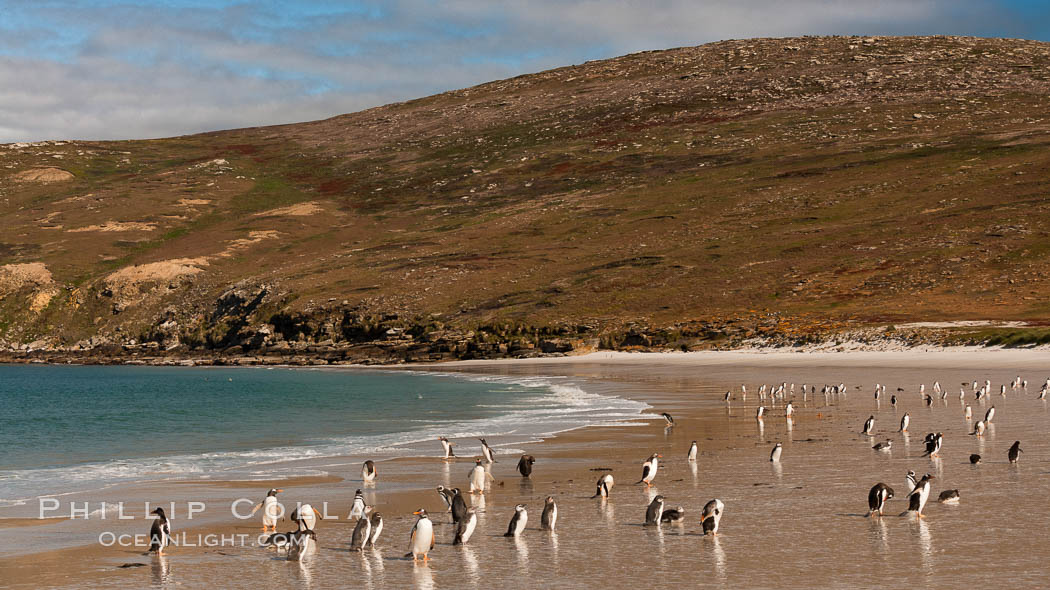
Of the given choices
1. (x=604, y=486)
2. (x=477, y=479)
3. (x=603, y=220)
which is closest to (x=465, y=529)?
(x=604, y=486)

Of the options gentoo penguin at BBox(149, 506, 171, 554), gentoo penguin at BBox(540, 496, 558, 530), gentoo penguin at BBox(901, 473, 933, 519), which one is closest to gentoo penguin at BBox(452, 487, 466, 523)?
gentoo penguin at BBox(540, 496, 558, 530)

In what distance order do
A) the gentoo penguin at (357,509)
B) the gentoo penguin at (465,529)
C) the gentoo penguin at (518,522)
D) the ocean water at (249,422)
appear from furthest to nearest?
the ocean water at (249,422)
the gentoo penguin at (357,509)
the gentoo penguin at (518,522)
the gentoo penguin at (465,529)

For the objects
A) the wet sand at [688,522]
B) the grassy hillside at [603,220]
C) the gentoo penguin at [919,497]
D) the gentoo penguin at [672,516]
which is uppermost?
the grassy hillside at [603,220]

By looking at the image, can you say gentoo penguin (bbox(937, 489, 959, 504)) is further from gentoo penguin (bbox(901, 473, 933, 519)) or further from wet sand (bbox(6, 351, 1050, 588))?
gentoo penguin (bbox(901, 473, 933, 519))

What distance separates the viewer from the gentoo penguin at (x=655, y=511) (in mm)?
14602

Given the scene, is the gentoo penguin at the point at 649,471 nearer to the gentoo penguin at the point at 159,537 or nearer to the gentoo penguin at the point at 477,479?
the gentoo penguin at the point at 477,479

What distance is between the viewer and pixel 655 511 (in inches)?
578

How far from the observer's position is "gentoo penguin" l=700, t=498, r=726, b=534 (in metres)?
13.5

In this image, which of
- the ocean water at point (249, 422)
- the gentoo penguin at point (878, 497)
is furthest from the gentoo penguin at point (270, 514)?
the gentoo penguin at point (878, 497)

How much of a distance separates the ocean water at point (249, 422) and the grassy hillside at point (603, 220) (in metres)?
29.6

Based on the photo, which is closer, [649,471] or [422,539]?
[422,539]

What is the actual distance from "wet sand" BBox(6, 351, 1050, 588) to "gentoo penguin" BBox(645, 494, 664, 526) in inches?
10.6

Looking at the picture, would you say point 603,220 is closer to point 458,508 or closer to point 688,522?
point 458,508

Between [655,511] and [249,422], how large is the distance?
2791cm
